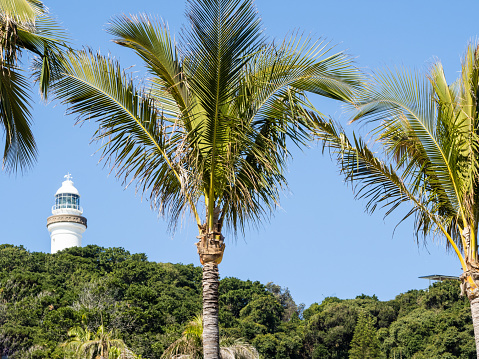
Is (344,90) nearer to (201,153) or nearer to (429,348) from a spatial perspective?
(201,153)

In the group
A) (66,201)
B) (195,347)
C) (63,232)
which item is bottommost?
(195,347)

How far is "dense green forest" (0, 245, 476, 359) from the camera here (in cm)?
3525

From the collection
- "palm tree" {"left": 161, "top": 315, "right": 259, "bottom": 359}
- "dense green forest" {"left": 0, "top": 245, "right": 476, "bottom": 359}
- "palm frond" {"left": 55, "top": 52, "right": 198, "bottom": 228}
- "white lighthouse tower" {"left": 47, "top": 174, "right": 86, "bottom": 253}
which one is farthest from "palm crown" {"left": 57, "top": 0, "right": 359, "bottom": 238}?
"white lighthouse tower" {"left": 47, "top": 174, "right": 86, "bottom": 253}

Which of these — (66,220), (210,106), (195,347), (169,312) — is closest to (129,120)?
(210,106)

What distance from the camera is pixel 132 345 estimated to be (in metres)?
34.6

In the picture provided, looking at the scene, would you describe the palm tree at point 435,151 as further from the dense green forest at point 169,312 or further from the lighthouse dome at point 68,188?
the lighthouse dome at point 68,188

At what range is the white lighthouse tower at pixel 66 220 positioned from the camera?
66562 mm

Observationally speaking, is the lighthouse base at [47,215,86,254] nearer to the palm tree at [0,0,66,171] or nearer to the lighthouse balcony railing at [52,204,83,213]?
the lighthouse balcony railing at [52,204,83,213]

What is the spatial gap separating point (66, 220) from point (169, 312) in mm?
28180

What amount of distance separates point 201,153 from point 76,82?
65.2 inches

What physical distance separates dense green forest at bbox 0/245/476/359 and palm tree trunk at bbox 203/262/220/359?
2320 cm

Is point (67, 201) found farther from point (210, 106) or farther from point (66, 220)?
point (210, 106)

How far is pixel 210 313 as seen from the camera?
7.30m

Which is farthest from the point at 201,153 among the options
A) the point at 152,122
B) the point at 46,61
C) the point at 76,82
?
the point at 46,61
